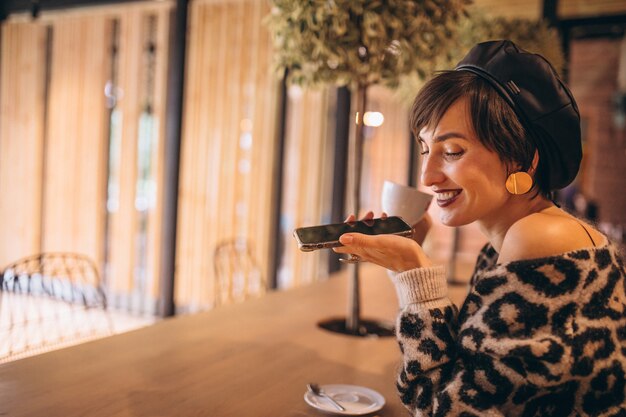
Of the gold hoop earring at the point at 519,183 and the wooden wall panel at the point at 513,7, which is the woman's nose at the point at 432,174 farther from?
the wooden wall panel at the point at 513,7

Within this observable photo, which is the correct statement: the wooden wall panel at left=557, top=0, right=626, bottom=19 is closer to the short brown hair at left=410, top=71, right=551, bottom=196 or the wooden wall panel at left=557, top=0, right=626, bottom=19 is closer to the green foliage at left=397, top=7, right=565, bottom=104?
the green foliage at left=397, top=7, right=565, bottom=104

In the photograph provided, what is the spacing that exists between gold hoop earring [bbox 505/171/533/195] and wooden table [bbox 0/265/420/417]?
1.79 ft

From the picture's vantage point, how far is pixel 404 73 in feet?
5.85

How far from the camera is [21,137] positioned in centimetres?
596

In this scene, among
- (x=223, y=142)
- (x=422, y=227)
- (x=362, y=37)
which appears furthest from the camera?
(x=223, y=142)

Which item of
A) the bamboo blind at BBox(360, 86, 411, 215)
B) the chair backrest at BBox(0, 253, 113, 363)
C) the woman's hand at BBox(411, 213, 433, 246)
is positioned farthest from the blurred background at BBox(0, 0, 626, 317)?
the woman's hand at BBox(411, 213, 433, 246)

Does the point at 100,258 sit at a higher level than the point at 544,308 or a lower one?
lower

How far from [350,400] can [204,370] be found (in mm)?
375

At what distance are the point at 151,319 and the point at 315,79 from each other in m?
3.85

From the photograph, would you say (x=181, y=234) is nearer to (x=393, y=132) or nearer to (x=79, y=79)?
(x=79, y=79)

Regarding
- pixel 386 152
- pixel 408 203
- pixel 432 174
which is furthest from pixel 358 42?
pixel 386 152

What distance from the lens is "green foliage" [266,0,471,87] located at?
1.59 metres

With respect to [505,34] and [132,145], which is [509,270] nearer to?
[505,34]

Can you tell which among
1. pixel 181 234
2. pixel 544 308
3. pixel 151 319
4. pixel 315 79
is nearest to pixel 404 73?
pixel 315 79
